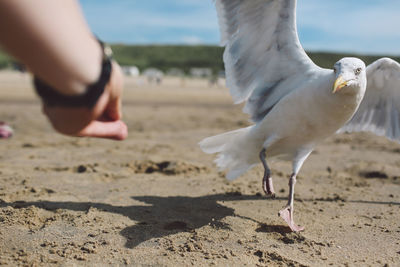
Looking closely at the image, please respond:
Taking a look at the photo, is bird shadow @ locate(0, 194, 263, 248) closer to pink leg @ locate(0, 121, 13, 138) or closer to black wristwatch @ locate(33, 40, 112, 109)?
black wristwatch @ locate(33, 40, 112, 109)

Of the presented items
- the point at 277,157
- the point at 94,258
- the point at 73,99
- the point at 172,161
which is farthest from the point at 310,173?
the point at 73,99

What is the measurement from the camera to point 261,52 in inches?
157

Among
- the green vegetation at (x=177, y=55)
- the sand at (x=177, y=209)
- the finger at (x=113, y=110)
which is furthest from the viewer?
the green vegetation at (x=177, y=55)

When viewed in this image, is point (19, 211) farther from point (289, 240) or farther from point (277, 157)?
point (277, 157)

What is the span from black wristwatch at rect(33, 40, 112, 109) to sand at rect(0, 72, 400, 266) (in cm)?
165

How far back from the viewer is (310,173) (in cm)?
545

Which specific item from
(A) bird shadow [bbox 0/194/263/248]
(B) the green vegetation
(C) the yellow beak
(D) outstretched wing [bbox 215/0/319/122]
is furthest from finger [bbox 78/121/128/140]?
(B) the green vegetation

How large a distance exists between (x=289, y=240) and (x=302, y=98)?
4.30 ft

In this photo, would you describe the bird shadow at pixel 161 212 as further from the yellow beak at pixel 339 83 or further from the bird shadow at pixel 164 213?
the yellow beak at pixel 339 83

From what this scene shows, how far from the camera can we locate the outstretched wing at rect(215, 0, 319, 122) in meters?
3.72

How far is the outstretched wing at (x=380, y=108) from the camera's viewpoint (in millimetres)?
4477

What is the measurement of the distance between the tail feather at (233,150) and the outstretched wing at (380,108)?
1.36 m

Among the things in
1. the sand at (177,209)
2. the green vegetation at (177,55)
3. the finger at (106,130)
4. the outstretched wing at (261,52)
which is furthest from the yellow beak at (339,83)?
the green vegetation at (177,55)

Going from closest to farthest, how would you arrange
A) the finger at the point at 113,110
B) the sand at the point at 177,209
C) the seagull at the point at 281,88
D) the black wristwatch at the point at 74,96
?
the black wristwatch at the point at 74,96
the finger at the point at 113,110
the sand at the point at 177,209
the seagull at the point at 281,88
